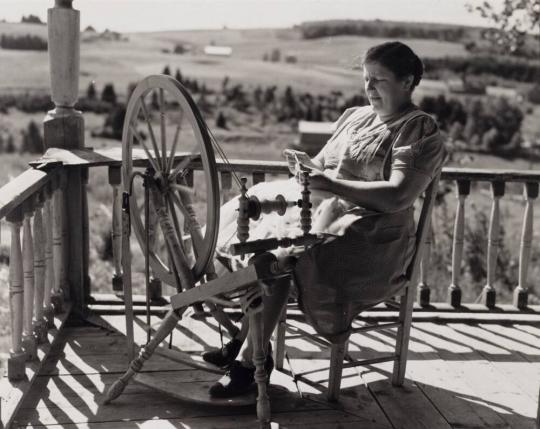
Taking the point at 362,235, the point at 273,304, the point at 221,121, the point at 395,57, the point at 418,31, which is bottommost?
the point at 221,121

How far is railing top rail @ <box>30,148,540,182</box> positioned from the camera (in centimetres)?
314


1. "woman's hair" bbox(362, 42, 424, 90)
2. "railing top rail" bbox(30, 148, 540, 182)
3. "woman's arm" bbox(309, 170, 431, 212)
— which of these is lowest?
"railing top rail" bbox(30, 148, 540, 182)

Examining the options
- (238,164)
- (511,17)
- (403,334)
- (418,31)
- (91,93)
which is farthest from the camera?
(91,93)

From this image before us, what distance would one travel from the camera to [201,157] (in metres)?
2.34

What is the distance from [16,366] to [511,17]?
720 cm

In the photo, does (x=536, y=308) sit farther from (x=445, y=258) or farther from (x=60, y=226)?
(x=445, y=258)

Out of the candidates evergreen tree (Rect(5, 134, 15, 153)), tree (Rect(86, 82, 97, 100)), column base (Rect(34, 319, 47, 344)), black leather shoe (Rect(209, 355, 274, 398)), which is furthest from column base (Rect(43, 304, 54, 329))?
tree (Rect(86, 82, 97, 100))

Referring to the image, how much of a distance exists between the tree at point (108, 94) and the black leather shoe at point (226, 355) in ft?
46.6

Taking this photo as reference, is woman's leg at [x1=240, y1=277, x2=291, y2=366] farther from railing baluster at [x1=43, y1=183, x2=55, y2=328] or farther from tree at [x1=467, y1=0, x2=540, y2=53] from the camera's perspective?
tree at [x1=467, y1=0, x2=540, y2=53]

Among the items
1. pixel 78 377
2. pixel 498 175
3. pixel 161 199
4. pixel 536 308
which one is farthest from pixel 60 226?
pixel 536 308

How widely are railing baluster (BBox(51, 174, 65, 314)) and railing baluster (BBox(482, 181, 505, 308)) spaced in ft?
7.20

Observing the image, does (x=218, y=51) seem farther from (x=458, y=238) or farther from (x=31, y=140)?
(x=458, y=238)

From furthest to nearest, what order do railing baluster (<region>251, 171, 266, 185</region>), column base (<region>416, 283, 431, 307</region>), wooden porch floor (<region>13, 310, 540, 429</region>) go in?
1. column base (<region>416, 283, 431, 307</region>)
2. railing baluster (<region>251, 171, 266, 185</region>)
3. wooden porch floor (<region>13, 310, 540, 429</region>)

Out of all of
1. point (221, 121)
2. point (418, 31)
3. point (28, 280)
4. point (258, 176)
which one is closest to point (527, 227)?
point (258, 176)
